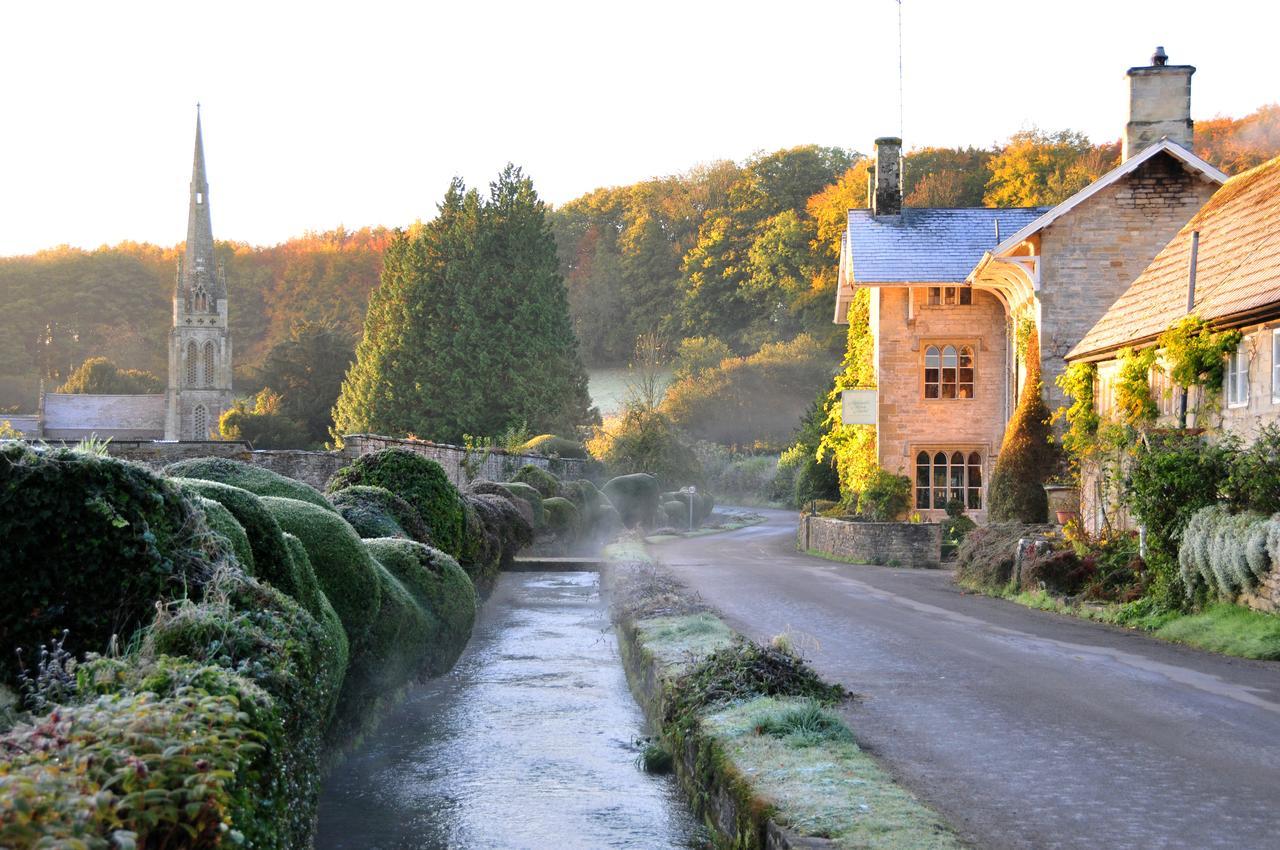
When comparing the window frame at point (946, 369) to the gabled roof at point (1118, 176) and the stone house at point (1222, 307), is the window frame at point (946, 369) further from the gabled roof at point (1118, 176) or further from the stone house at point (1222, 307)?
the stone house at point (1222, 307)

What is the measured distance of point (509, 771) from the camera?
989 cm

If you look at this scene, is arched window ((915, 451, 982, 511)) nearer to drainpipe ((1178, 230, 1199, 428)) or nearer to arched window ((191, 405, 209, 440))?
drainpipe ((1178, 230, 1199, 428))

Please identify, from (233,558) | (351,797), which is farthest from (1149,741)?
(233,558)

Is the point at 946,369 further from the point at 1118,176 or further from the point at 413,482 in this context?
the point at 413,482

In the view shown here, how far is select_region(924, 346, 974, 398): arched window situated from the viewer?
34.3 meters

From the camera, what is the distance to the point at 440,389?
60.9 meters

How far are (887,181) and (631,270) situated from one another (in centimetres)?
5224

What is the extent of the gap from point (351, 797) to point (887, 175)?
29.8 metres

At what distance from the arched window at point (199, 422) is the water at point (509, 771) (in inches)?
3109

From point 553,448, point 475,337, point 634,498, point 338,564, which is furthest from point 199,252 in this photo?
point 338,564

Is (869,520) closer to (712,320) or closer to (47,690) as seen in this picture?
(47,690)

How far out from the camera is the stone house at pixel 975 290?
95.2ft

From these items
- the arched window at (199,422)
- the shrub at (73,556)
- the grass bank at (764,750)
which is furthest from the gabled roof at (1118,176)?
the arched window at (199,422)

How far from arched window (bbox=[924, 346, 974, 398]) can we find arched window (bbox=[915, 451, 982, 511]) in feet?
5.56
